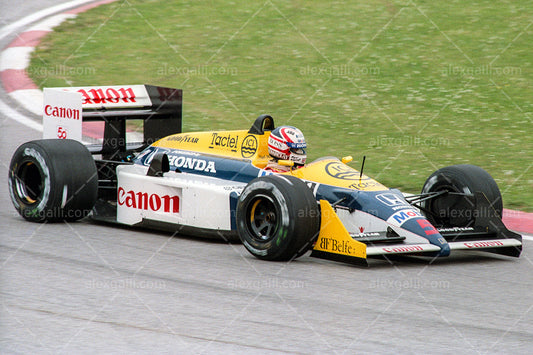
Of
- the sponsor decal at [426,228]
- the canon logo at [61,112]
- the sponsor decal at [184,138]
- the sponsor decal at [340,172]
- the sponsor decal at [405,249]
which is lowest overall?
the sponsor decal at [405,249]

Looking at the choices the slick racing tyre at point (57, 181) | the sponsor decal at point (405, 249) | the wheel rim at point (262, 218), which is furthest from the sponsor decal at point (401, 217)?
the slick racing tyre at point (57, 181)

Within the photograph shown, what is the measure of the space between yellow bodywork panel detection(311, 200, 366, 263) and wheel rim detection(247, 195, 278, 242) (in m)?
0.41

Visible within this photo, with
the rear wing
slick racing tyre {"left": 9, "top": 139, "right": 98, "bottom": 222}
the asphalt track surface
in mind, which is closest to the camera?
the asphalt track surface

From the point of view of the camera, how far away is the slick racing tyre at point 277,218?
23.0 ft

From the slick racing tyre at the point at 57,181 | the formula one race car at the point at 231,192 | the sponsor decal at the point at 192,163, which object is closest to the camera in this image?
the formula one race car at the point at 231,192

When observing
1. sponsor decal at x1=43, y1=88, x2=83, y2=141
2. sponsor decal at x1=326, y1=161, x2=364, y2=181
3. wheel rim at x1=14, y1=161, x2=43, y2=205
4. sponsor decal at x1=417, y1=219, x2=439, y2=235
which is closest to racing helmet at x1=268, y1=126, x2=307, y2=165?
sponsor decal at x1=326, y1=161, x2=364, y2=181

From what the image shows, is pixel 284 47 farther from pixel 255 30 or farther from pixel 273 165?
pixel 273 165

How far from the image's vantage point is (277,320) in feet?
18.6

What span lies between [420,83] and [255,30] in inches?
180

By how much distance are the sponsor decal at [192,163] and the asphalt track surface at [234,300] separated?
80cm

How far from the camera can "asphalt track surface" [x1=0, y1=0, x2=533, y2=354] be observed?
523cm

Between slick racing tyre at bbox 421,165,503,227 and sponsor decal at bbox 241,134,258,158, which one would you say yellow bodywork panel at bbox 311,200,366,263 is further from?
sponsor decal at bbox 241,134,258,158

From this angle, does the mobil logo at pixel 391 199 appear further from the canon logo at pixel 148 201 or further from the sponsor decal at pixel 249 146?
the canon logo at pixel 148 201

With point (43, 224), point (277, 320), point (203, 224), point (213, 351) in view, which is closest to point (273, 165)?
point (203, 224)
